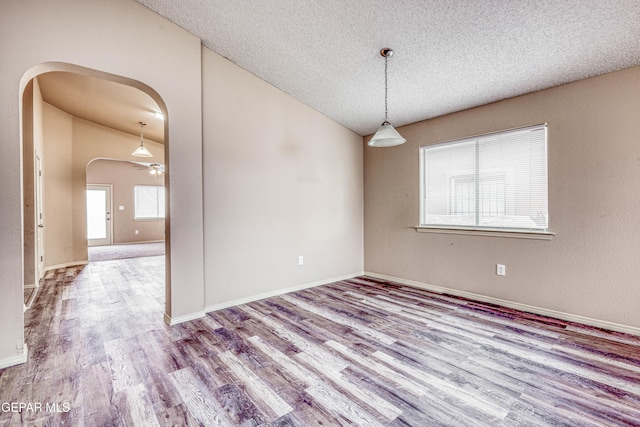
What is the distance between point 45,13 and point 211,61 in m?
1.39

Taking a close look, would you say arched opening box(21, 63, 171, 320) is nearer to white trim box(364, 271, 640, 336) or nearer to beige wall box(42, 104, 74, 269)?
beige wall box(42, 104, 74, 269)

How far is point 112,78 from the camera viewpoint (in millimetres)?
2676

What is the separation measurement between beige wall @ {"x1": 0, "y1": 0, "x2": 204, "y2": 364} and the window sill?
308cm

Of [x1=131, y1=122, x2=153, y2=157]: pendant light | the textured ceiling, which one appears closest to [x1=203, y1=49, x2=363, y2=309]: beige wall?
the textured ceiling

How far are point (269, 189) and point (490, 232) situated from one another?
2.89 meters

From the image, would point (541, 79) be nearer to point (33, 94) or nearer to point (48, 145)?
point (33, 94)

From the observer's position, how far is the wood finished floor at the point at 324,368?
1.62 m

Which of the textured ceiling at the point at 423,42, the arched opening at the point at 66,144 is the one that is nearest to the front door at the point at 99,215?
the arched opening at the point at 66,144

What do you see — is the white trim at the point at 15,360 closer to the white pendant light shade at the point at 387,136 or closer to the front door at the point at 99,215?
the white pendant light shade at the point at 387,136

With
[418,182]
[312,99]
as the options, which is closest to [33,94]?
[312,99]

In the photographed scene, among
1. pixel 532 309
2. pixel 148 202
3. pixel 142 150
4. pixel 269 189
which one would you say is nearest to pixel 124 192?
pixel 148 202

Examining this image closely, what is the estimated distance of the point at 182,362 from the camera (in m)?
2.17

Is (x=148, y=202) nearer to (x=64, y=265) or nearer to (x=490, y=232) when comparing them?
(x=64, y=265)

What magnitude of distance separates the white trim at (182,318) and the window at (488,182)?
10.5 ft
